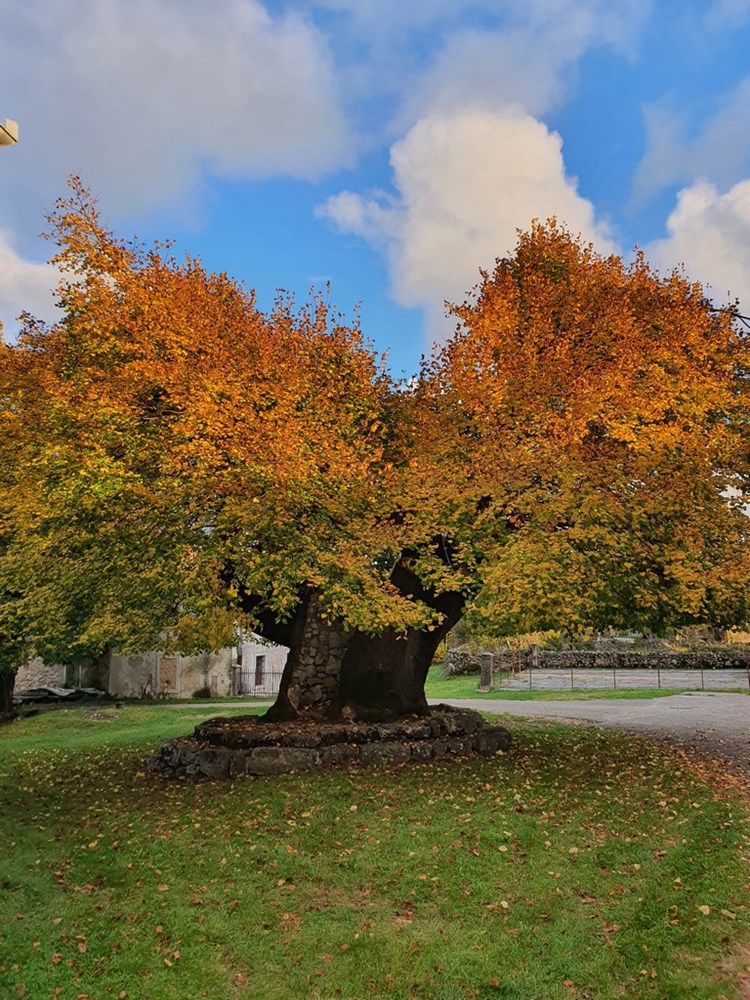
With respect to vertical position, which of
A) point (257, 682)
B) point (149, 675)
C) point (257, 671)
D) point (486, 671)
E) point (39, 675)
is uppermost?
point (486, 671)

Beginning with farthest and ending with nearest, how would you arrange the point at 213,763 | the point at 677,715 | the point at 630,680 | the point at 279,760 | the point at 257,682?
the point at 257,682, the point at 630,680, the point at 677,715, the point at 213,763, the point at 279,760

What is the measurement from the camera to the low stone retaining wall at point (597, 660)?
40.0 metres

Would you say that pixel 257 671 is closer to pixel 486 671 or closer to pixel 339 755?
pixel 486 671

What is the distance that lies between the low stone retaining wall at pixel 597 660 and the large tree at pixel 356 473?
26863 millimetres

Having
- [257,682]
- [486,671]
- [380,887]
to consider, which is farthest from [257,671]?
[380,887]

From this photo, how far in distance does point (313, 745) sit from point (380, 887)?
5.31 metres

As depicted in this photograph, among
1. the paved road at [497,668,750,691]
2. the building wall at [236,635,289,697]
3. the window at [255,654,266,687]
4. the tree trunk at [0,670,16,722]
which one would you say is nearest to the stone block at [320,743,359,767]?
the tree trunk at [0,670,16,722]

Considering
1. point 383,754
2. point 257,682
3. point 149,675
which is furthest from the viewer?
point 257,682

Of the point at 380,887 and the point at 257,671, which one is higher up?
the point at 380,887

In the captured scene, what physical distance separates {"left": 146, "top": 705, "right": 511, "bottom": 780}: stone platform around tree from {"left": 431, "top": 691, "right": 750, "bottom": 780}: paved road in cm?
543

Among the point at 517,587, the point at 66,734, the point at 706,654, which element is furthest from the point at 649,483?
the point at 706,654

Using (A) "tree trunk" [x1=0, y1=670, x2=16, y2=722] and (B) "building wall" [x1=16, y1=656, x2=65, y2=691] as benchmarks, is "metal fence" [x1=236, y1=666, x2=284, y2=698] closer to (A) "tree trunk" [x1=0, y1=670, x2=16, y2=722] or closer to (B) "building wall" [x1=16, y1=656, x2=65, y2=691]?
(B) "building wall" [x1=16, y1=656, x2=65, y2=691]

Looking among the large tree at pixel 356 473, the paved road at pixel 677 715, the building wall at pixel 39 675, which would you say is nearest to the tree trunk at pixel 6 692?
the building wall at pixel 39 675

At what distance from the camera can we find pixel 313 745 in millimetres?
13383
